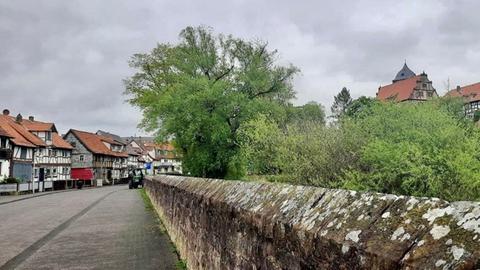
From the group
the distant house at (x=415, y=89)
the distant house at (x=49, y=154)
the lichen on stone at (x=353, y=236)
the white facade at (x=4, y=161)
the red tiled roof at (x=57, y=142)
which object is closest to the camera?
the lichen on stone at (x=353, y=236)

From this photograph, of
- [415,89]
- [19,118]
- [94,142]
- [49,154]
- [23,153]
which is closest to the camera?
[23,153]

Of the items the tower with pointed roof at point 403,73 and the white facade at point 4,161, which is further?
the tower with pointed roof at point 403,73

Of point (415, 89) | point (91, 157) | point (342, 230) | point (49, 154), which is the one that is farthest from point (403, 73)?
point (342, 230)

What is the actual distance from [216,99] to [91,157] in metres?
57.5

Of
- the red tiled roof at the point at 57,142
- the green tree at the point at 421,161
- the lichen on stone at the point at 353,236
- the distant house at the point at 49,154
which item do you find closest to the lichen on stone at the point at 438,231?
the lichen on stone at the point at 353,236

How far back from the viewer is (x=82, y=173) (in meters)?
84.8

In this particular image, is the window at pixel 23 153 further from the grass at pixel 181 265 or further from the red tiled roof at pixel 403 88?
the red tiled roof at pixel 403 88

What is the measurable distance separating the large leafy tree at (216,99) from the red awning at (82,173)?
44.8 m

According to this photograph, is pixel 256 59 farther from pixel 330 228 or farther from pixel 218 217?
pixel 330 228

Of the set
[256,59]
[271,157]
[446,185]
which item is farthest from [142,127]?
[446,185]

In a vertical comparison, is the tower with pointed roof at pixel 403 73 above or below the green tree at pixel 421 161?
above

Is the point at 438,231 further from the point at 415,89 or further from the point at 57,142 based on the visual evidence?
the point at 415,89

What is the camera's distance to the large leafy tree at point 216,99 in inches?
1455

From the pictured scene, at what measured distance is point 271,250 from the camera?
10.3 ft
